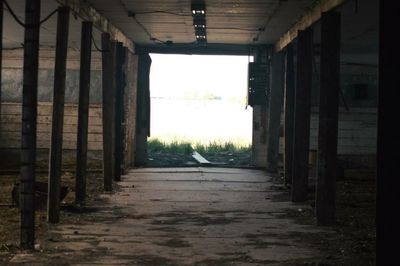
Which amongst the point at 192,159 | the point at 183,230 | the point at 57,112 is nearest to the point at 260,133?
the point at 192,159

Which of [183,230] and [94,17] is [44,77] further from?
[183,230]

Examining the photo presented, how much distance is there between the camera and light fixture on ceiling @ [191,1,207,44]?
10.2 metres

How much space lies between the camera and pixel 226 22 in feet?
40.1

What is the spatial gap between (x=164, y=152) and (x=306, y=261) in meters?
14.6

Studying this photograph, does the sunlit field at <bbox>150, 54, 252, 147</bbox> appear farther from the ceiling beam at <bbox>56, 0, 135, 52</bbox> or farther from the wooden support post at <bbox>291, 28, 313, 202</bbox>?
the wooden support post at <bbox>291, 28, 313, 202</bbox>

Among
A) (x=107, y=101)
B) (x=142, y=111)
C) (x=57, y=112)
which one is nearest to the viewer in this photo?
(x=57, y=112)

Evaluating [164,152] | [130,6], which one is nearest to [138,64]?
[164,152]

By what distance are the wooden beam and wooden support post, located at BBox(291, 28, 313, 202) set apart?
0.27 m

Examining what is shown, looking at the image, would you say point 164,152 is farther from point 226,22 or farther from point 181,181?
point 226,22

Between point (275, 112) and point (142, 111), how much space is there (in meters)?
3.93

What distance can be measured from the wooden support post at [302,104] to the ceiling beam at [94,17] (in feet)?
12.2

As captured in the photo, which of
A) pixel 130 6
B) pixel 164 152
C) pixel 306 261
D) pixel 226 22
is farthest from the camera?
pixel 164 152

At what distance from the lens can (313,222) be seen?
880 cm

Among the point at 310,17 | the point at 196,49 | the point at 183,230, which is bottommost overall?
the point at 183,230
